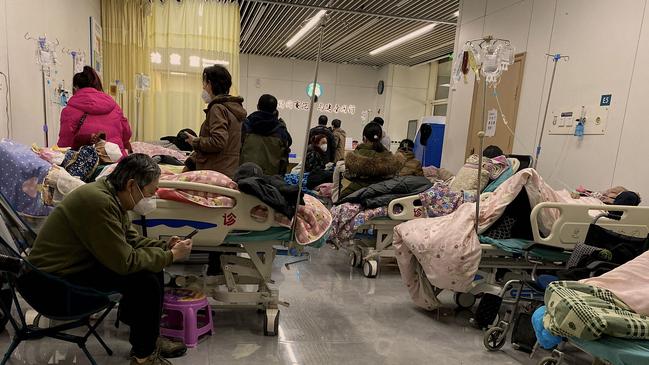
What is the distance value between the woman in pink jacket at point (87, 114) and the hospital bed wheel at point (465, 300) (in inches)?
104

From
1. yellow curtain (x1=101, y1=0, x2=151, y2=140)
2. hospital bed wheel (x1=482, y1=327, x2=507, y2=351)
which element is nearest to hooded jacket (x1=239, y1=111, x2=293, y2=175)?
hospital bed wheel (x1=482, y1=327, x2=507, y2=351)

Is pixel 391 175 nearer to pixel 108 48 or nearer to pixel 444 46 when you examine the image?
pixel 108 48

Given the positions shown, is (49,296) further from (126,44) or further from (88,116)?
(126,44)

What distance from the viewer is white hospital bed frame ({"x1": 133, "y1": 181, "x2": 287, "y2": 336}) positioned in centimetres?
217

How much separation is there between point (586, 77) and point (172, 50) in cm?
519

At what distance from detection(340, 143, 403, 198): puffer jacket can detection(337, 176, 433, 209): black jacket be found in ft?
0.35

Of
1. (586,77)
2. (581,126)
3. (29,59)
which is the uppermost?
(586,77)

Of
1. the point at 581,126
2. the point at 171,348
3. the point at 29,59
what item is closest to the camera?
the point at 171,348

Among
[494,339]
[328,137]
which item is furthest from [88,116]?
[494,339]

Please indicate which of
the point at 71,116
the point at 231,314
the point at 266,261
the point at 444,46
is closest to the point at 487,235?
the point at 266,261

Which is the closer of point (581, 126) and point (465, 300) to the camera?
point (465, 300)

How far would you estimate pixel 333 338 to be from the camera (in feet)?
8.00

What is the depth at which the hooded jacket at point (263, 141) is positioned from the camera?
3145 mm

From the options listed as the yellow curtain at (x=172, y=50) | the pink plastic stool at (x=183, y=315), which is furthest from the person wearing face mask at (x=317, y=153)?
the pink plastic stool at (x=183, y=315)
